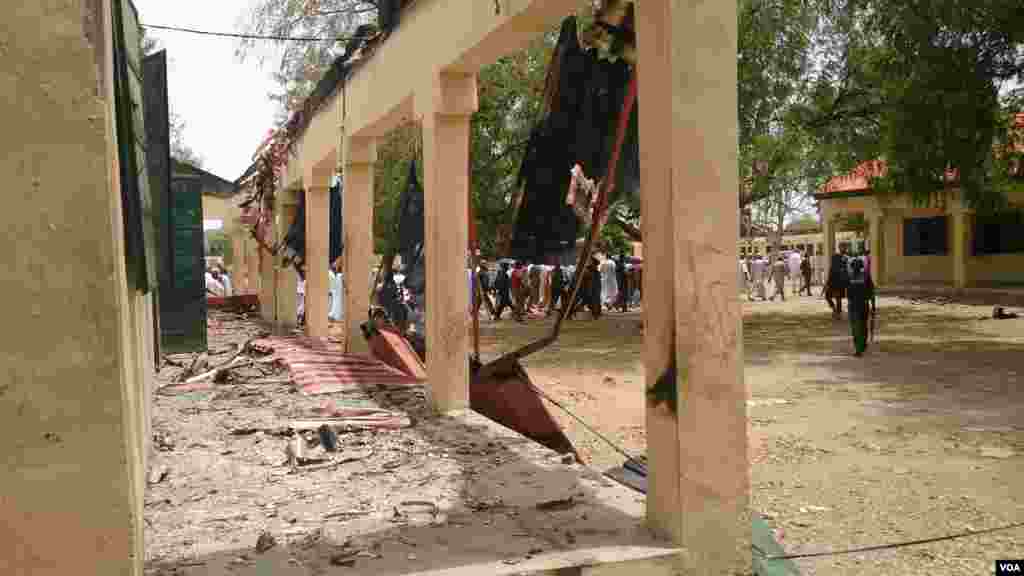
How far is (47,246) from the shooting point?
2842 millimetres

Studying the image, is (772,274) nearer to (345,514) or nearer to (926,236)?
(926,236)

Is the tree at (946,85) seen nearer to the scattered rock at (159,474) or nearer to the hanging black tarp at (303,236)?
the hanging black tarp at (303,236)

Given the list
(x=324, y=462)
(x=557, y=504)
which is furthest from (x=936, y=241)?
(x=557, y=504)

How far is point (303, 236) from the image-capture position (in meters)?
14.3

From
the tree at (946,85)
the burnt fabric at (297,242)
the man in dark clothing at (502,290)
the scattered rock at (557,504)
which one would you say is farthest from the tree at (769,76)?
the scattered rock at (557,504)

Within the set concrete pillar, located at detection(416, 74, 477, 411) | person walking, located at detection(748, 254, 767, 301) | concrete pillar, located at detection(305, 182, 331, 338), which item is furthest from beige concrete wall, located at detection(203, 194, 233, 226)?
concrete pillar, located at detection(416, 74, 477, 411)

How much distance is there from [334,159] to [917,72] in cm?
775

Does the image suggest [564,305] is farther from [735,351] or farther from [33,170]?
[33,170]

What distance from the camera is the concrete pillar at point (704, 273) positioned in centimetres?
377

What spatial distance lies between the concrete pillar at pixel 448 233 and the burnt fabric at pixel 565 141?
92 cm

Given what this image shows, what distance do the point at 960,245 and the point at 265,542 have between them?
2470cm

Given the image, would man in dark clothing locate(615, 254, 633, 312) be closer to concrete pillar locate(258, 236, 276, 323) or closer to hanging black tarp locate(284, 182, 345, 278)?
concrete pillar locate(258, 236, 276, 323)

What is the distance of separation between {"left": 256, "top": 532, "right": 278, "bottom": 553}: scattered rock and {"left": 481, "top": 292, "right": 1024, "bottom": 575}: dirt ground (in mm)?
2591

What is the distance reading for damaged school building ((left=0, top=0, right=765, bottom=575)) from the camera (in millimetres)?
2832
